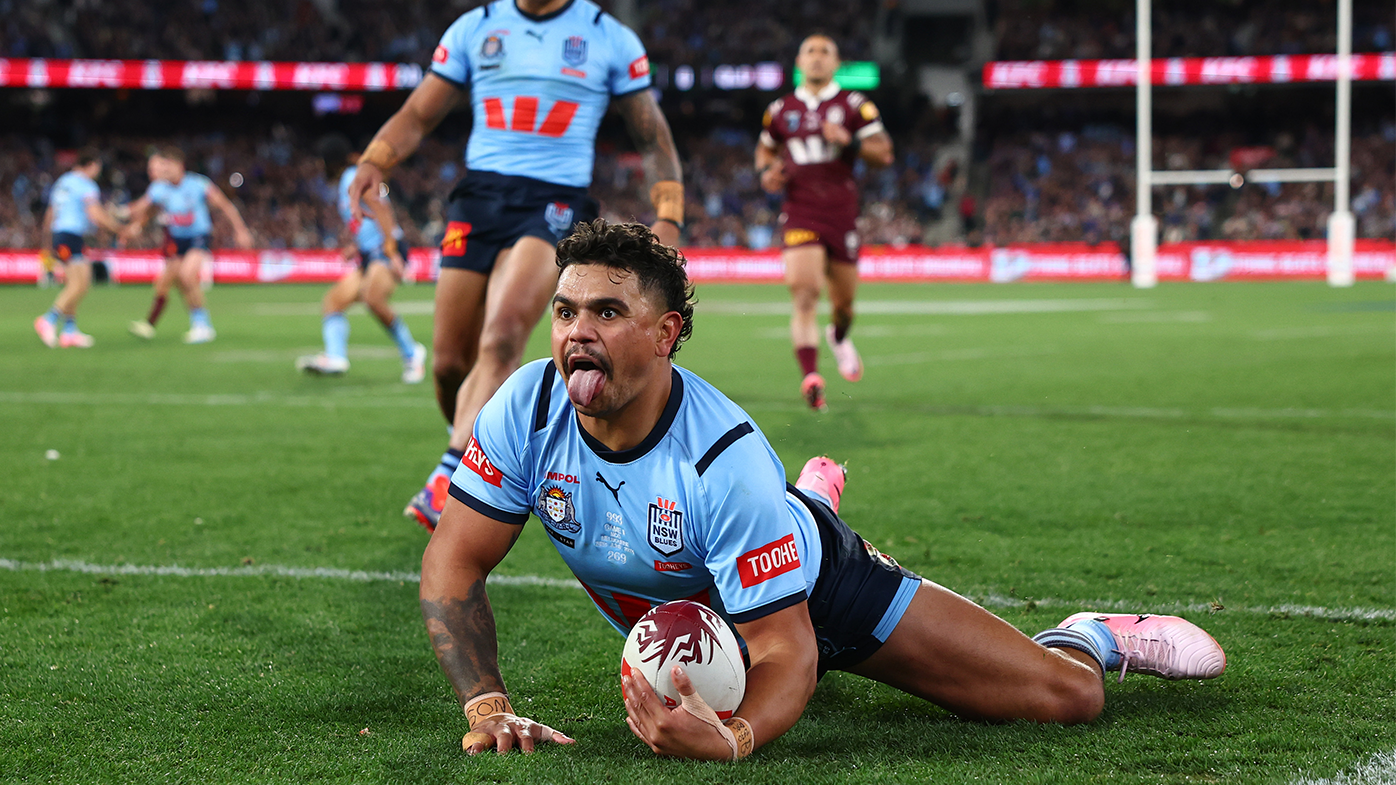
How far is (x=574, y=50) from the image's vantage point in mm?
5625

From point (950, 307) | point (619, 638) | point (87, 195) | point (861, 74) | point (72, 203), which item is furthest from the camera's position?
point (861, 74)

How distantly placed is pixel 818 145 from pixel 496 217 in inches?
183

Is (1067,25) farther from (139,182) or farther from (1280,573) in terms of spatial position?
(1280,573)

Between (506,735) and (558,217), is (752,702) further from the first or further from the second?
(558,217)

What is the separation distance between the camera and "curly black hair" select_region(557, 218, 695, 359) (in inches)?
108

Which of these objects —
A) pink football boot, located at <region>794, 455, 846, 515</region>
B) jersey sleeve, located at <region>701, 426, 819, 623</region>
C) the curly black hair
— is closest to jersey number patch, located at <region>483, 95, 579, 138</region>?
pink football boot, located at <region>794, 455, 846, 515</region>

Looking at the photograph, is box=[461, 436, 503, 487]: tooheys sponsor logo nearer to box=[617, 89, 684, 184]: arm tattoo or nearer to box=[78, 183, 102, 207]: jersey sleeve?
box=[617, 89, 684, 184]: arm tattoo

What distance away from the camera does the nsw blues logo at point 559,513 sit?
9.68 feet

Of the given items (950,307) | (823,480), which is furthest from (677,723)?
(950,307)

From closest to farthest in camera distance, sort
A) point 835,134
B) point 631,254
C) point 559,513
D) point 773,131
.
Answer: point 631,254 → point 559,513 → point 835,134 → point 773,131

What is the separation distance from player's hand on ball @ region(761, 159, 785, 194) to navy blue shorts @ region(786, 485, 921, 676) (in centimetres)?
683

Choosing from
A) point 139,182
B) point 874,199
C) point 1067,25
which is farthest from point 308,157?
point 1067,25

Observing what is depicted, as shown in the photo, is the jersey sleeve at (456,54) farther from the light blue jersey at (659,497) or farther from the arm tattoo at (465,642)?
the arm tattoo at (465,642)

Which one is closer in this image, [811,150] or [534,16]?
[534,16]
